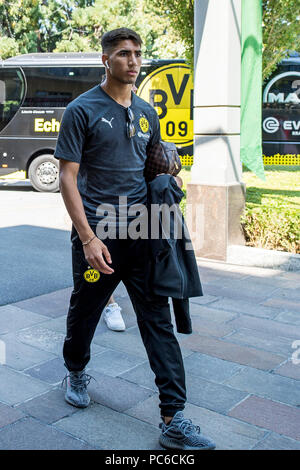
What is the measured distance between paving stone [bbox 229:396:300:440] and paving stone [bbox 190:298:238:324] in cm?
140

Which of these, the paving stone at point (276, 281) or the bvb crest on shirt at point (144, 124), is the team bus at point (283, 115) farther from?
the bvb crest on shirt at point (144, 124)

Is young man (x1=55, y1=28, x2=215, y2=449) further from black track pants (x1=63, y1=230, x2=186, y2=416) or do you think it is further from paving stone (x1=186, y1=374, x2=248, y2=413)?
paving stone (x1=186, y1=374, x2=248, y2=413)

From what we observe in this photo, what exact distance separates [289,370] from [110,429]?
1.35 meters

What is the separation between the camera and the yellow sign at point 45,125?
14.4 metres

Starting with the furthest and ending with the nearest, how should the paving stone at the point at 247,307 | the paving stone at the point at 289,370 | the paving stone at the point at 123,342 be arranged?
the paving stone at the point at 247,307
the paving stone at the point at 123,342
the paving stone at the point at 289,370

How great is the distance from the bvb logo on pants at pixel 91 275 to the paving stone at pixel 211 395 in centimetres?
95

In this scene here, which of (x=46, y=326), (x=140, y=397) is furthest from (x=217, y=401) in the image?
(x=46, y=326)

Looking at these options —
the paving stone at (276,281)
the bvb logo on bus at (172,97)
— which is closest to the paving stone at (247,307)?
the paving stone at (276,281)

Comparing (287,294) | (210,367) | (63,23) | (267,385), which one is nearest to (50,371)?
(210,367)

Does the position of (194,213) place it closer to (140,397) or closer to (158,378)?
(140,397)

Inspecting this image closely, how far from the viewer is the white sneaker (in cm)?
436

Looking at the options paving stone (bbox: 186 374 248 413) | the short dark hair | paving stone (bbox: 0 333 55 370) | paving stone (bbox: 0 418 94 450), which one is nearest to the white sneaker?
paving stone (bbox: 0 333 55 370)

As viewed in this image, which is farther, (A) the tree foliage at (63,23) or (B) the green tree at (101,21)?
(B) the green tree at (101,21)

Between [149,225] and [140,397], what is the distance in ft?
3.43
